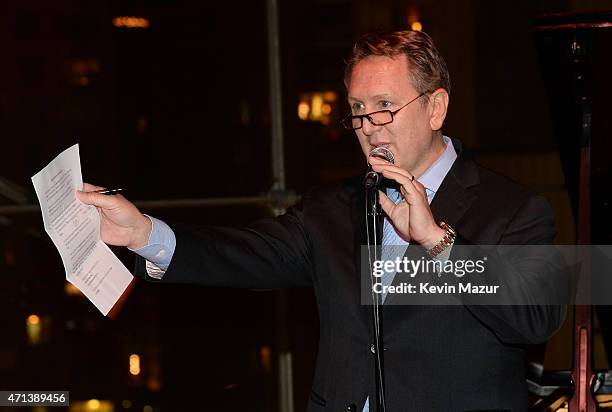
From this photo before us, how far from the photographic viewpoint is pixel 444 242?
79.3 inches

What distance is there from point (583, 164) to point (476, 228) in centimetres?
83

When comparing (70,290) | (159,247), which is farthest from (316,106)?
(159,247)

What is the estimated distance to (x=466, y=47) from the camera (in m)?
5.57

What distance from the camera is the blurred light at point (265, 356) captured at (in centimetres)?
530

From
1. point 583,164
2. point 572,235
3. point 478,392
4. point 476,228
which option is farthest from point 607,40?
point 572,235

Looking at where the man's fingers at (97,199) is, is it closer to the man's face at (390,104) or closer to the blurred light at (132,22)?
the man's face at (390,104)

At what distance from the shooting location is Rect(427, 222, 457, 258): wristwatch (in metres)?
2.01

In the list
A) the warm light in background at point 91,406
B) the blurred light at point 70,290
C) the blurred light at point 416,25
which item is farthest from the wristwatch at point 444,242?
the blurred light at point 416,25

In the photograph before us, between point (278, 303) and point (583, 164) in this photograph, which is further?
point (278, 303)

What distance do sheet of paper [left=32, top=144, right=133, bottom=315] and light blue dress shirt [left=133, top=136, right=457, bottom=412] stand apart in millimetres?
129

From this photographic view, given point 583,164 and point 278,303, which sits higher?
point 583,164

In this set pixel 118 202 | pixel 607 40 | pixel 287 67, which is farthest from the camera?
pixel 287 67

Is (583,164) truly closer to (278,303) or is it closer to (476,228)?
(476,228)

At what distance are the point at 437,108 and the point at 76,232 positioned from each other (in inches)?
34.1
